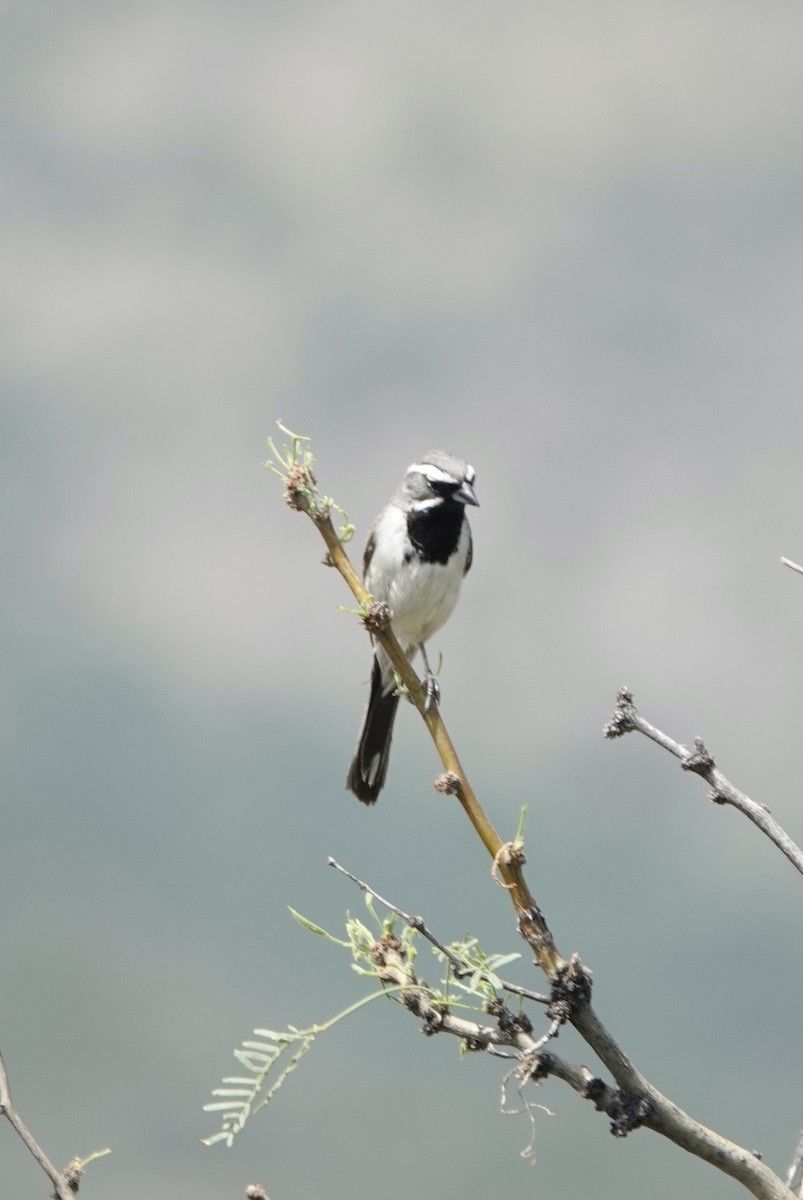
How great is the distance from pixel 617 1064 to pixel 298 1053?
0.61 meters

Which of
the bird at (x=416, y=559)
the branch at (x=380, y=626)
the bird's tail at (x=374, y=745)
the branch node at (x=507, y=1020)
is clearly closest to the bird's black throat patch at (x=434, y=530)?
the bird at (x=416, y=559)

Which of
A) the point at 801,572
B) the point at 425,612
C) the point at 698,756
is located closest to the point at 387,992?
the point at 698,756

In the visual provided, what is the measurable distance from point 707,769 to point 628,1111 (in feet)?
2.50

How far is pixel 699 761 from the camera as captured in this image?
2783 millimetres

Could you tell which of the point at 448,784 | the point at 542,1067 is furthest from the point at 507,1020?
the point at 448,784

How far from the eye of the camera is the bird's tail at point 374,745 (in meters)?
7.17

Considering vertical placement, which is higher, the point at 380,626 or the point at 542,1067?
the point at 380,626

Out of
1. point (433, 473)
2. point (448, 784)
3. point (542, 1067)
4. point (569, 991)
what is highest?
point (433, 473)

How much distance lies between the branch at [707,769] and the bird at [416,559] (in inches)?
163

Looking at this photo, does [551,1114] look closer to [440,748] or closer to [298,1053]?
[298,1053]

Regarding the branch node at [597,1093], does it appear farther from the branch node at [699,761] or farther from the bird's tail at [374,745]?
the bird's tail at [374,745]

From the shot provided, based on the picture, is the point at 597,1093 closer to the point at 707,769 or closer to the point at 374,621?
the point at 707,769

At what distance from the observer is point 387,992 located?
2514 millimetres

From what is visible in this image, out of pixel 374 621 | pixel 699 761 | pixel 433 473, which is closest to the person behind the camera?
pixel 699 761
